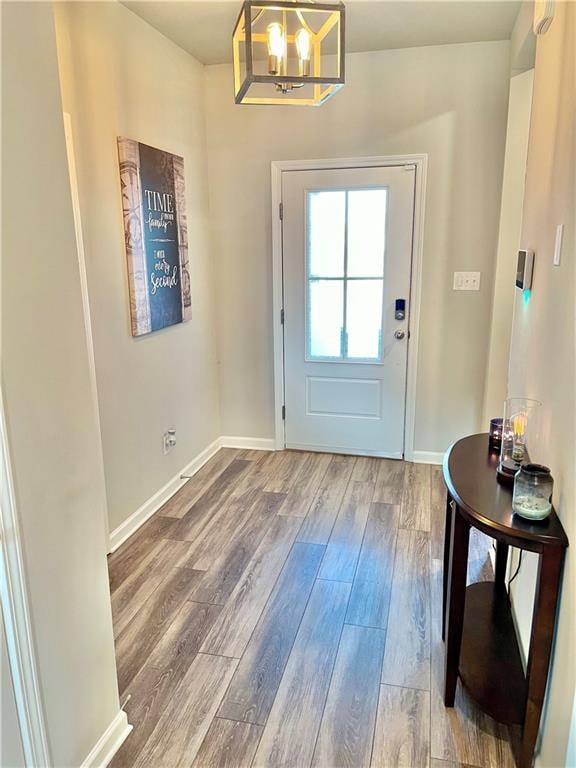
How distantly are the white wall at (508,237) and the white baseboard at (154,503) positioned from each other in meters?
1.91

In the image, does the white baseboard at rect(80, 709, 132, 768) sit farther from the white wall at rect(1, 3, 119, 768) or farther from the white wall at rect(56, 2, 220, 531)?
the white wall at rect(56, 2, 220, 531)

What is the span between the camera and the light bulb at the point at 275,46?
1.62m

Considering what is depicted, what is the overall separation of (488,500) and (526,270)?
0.93 metres

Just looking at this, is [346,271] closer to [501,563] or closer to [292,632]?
[501,563]

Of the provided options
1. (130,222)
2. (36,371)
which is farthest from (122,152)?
(36,371)

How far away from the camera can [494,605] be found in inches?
78.5

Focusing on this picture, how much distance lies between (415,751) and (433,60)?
3.45m

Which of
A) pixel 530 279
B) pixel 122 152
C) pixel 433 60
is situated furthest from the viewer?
pixel 433 60

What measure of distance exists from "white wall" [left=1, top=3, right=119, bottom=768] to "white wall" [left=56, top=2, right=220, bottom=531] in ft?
3.93

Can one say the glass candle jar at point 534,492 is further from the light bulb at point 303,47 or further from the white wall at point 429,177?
the white wall at point 429,177

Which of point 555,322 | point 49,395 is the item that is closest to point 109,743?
point 49,395

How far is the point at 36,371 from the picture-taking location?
1202mm

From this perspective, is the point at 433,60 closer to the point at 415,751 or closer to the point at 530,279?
the point at 530,279

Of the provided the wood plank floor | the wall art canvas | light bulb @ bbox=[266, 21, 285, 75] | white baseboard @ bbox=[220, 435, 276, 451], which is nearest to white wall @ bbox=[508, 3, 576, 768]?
the wood plank floor
